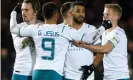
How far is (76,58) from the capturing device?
726 centimetres

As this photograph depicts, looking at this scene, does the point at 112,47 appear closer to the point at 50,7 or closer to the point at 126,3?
the point at 50,7

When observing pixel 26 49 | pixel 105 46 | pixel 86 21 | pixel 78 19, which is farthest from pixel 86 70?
pixel 86 21

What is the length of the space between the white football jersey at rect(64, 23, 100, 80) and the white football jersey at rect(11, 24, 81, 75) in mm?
97

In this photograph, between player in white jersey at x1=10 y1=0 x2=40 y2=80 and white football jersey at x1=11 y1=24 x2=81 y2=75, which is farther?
player in white jersey at x1=10 y1=0 x2=40 y2=80

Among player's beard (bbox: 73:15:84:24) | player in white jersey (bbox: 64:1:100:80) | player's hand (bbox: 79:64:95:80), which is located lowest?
player's hand (bbox: 79:64:95:80)

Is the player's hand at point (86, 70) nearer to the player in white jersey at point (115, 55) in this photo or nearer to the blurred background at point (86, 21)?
the player in white jersey at point (115, 55)

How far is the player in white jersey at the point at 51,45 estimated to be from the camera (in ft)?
23.6

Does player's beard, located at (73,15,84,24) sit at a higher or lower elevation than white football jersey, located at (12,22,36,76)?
higher

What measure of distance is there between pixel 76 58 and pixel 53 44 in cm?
37

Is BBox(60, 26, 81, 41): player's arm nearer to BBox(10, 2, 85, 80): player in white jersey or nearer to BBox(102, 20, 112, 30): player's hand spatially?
BBox(10, 2, 85, 80): player in white jersey

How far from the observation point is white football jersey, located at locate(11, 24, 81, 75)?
718cm

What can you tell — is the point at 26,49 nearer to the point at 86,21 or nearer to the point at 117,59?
the point at 117,59

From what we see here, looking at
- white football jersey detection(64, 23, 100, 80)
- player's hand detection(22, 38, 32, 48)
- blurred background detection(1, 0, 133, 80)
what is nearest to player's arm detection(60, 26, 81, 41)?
white football jersey detection(64, 23, 100, 80)


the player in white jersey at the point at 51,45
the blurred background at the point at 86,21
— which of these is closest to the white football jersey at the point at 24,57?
the player in white jersey at the point at 51,45
